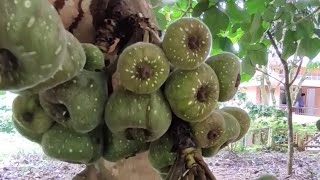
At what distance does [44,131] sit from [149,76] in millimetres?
155

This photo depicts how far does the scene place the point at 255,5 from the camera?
1445 millimetres

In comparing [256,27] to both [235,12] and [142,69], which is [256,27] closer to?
[235,12]

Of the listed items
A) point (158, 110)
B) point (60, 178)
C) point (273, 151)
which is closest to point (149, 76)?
point (158, 110)

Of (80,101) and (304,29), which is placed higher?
(304,29)

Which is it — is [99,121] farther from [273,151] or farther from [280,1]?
[273,151]

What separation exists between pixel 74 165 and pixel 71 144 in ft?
7.98

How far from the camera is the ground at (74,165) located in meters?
2.86

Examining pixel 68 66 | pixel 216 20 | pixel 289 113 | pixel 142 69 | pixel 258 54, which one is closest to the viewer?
pixel 68 66

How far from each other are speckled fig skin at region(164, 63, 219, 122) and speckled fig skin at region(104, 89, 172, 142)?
2 cm

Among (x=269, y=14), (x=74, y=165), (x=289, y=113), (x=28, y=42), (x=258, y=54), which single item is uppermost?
(x=269, y=14)

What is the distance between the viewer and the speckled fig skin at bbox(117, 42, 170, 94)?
521 mm

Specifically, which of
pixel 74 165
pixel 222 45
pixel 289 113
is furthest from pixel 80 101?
pixel 74 165

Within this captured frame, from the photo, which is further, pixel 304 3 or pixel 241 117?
pixel 304 3

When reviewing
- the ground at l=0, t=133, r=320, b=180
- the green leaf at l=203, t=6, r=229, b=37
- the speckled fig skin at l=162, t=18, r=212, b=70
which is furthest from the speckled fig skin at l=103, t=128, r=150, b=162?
the ground at l=0, t=133, r=320, b=180
